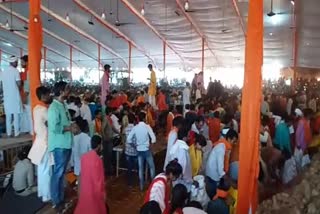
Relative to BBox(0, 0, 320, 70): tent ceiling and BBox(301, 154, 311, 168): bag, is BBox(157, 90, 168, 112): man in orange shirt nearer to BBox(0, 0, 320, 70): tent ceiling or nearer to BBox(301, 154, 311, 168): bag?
BBox(0, 0, 320, 70): tent ceiling

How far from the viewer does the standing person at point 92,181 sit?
14.0 feet

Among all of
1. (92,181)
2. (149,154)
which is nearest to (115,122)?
(149,154)

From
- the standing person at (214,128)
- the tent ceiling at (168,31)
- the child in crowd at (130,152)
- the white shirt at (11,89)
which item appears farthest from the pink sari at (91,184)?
the tent ceiling at (168,31)

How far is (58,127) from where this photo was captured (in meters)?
4.62

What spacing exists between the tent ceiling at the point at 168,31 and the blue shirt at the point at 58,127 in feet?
29.6

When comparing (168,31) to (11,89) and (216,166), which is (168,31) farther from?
(216,166)

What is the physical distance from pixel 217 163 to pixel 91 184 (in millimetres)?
1644

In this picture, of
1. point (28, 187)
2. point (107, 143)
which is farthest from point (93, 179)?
point (107, 143)

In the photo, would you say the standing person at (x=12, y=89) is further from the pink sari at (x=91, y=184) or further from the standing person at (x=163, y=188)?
the standing person at (x=163, y=188)

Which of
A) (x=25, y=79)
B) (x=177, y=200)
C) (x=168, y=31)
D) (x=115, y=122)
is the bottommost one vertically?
(x=177, y=200)

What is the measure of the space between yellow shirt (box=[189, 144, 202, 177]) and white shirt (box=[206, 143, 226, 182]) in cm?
16

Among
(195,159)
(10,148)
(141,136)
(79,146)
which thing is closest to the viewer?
(195,159)

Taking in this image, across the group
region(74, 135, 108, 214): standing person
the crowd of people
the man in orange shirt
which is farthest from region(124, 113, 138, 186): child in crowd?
the man in orange shirt

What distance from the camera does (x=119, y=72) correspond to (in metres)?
21.7
